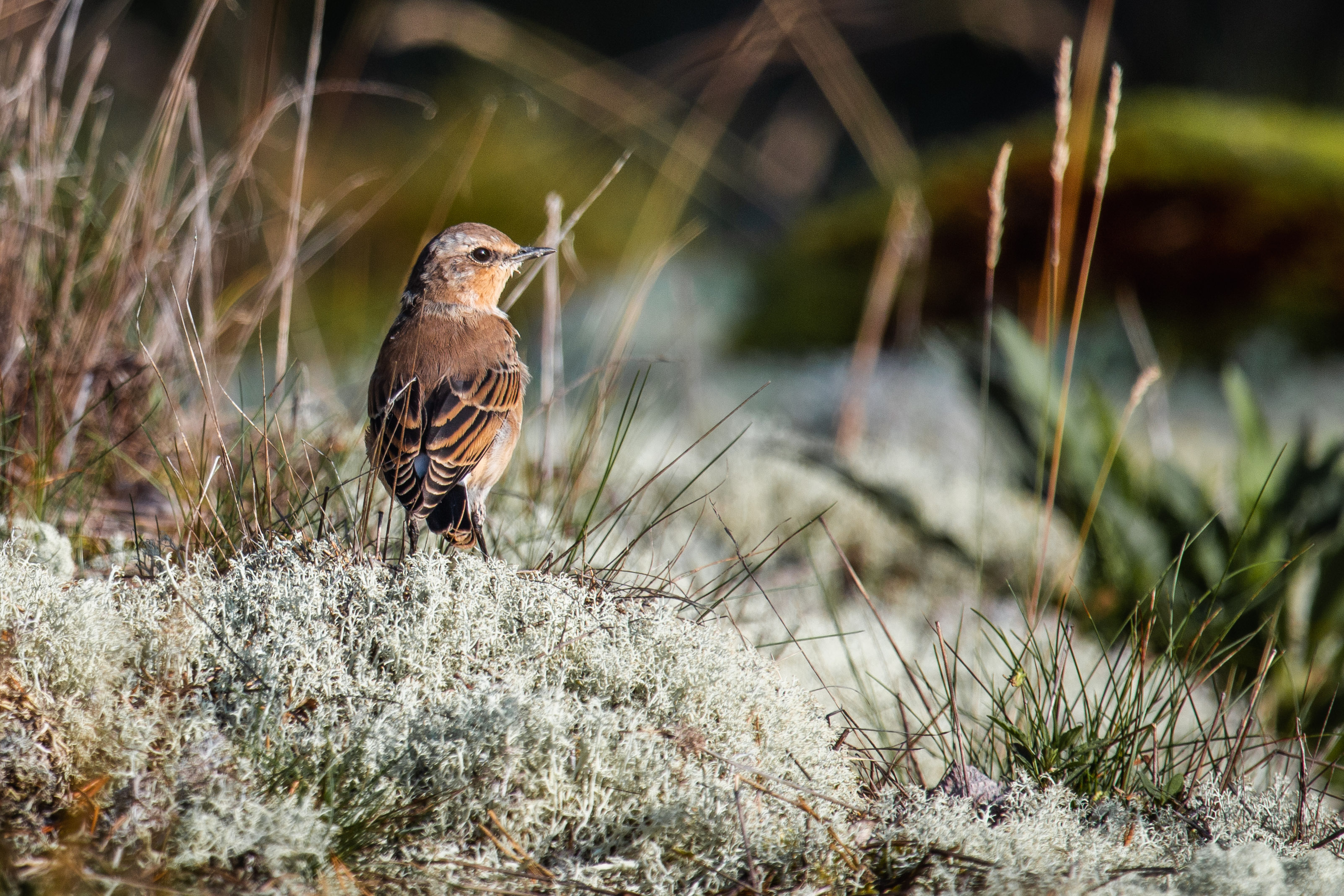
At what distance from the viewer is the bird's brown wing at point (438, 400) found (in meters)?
2.65

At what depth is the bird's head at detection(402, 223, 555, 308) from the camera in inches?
126

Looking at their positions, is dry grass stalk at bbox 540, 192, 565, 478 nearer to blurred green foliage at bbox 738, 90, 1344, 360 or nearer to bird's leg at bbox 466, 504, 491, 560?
bird's leg at bbox 466, 504, 491, 560

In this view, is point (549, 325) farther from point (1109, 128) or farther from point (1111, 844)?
point (1111, 844)

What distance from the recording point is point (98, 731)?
1784 millimetres

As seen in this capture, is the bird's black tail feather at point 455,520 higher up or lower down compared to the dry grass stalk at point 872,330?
lower down

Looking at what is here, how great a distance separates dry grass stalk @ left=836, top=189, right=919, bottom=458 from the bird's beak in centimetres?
172

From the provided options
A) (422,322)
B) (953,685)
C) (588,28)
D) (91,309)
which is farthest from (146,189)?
(588,28)

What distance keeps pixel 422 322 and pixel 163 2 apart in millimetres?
16998

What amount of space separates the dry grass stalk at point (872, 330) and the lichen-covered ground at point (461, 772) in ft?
8.93

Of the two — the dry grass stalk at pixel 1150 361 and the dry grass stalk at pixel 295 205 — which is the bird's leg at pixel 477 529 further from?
the dry grass stalk at pixel 1150 361

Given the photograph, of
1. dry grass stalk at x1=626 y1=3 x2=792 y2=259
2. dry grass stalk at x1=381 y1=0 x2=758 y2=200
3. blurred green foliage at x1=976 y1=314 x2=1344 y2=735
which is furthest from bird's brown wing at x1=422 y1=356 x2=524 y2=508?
blurred green foliage at x1=976 y1=314 x2=1344 y2=735

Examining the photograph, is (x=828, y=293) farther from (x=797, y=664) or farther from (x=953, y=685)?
(x=953, y=685)

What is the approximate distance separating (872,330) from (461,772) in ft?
13.1

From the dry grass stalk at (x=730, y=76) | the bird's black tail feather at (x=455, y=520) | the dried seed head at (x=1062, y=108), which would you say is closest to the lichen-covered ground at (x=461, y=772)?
the bird's black tail feather at (x=455, y=520)
